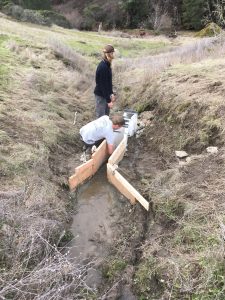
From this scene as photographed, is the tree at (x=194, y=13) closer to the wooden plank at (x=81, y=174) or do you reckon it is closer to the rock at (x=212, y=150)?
the rock at (x=212, y=150)

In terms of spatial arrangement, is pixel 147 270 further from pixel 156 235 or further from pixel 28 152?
pixel 28 152

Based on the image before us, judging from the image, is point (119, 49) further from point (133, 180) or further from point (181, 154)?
point (133, 180)

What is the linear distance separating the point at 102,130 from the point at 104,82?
1.06m

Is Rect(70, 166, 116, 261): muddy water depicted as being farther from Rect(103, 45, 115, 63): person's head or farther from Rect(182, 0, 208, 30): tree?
Rect(182, 0, 208, 30): tree

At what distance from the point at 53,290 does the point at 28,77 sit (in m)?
7.47

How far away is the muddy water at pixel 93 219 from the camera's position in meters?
5.43

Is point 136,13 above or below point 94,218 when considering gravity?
above

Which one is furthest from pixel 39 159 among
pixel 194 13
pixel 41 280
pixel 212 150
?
pixel 194 13

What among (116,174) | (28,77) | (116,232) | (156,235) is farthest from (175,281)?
(28,77)

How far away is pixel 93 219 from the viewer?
240 inches

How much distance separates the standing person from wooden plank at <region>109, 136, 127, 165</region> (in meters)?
0.79

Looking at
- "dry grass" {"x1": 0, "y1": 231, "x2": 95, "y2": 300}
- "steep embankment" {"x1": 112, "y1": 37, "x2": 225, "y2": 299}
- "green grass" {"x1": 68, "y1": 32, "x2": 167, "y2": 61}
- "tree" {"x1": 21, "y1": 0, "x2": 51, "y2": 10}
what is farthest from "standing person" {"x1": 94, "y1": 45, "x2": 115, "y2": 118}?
"tree" {"x1": 21, "y1": 0, "x2": 51, "y2": 10}

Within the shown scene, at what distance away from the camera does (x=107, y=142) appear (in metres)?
7.47

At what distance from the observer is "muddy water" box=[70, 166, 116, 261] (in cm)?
543
